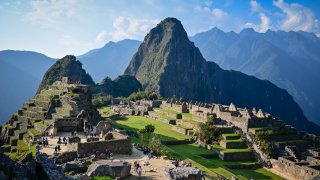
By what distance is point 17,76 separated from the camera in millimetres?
140125

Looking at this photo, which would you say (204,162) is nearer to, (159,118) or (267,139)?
(267,139)

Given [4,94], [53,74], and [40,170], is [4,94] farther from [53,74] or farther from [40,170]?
[40,170]

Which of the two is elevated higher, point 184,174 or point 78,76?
point 78,76

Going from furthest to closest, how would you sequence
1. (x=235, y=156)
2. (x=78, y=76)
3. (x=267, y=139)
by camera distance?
(x=78, y=76)
(x=267, y=139)
(x=235, y=156)

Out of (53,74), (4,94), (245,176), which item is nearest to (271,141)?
(245,176)

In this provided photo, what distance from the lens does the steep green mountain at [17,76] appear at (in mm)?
113000

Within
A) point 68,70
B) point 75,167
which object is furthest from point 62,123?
point 68,70

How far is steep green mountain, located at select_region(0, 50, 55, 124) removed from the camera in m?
113

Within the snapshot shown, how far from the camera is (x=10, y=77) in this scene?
133625 millimetres

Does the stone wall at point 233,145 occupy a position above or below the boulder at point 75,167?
below

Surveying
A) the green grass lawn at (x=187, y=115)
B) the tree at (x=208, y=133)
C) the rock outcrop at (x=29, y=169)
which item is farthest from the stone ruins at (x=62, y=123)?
the green grass lawn at (x=187, y=115)

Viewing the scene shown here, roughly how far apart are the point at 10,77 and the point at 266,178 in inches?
4596

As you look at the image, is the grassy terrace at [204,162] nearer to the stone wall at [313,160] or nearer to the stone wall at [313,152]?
the stone wall at [313,160]

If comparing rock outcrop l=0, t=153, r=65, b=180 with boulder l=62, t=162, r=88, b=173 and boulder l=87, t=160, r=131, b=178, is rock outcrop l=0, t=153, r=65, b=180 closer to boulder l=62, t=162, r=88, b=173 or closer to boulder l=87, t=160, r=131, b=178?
boulder l=87, t=160, r=131, b=178
